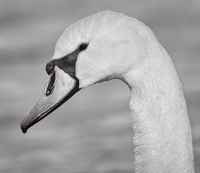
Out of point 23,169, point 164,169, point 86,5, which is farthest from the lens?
point 86,5

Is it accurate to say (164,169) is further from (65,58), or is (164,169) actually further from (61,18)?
(61,18)

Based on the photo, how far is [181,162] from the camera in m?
4.45

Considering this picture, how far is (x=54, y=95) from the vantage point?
4.76 meters

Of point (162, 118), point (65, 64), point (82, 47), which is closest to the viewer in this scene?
point (162, 118)

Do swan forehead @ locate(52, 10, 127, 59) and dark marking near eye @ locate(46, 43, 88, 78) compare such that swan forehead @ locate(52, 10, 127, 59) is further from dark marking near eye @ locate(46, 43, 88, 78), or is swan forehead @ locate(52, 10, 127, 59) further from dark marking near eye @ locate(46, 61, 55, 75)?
dark marking near eye @ locate(46, 61, 55, 75)

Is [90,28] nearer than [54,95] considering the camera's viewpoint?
Yes

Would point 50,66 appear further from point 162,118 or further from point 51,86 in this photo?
point 162,118

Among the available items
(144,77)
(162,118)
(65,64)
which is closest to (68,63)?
(65,64)

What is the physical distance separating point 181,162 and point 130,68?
746mm

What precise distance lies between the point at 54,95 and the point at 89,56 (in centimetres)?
40

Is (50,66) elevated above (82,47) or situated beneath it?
situated beneath

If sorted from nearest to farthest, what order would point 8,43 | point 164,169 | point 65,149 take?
point 164,169
point 65,149
point 8,43

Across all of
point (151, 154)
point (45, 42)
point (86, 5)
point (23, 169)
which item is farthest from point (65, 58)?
point (86, 5)

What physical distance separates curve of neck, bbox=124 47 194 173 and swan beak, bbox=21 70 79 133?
1.75 ft
